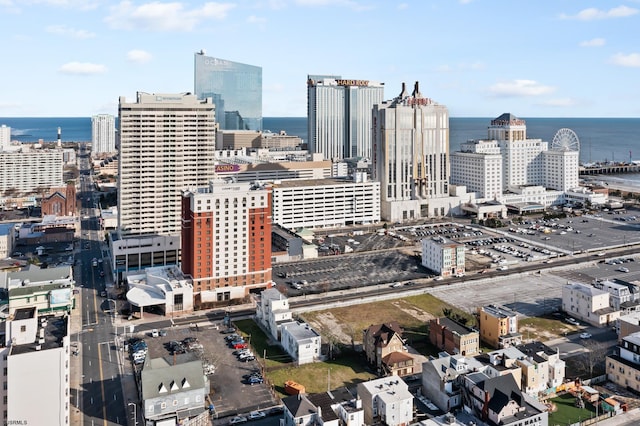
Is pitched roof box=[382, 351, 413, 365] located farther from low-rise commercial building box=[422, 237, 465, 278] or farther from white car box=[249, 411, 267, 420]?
low-rise commercial building box=[422, 237, 465, 278]

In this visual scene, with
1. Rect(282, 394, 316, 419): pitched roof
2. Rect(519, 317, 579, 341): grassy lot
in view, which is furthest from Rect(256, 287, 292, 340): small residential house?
Rect(519, 317, 579, 341): grassy lot

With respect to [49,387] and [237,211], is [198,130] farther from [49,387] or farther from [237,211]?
[49,387]

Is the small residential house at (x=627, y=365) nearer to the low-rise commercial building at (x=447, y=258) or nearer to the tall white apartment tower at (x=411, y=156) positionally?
the low-rise commercial building at (x=447, y=258)

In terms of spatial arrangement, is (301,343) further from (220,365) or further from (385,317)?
(385,317)

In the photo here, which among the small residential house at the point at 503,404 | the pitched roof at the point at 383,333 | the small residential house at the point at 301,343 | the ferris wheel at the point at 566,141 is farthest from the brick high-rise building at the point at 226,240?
the ferris wheel at the point at 566,141

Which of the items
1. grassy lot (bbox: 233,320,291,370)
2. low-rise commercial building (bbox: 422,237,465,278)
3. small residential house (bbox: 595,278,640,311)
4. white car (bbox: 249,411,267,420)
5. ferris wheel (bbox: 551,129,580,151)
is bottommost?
white car (bbox: 249,411,267,420)

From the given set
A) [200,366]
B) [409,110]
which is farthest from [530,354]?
[409,110]
